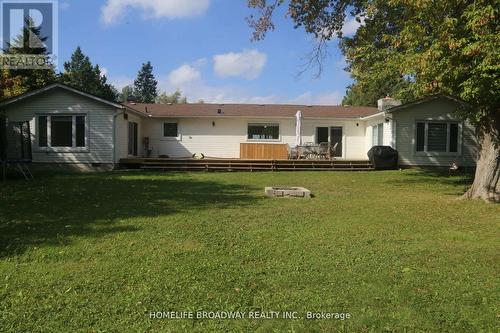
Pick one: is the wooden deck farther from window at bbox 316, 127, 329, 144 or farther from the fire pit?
the fire pit

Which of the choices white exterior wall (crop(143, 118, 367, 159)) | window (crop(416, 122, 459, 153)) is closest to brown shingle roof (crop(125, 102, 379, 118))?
white exterior wall (crop(143, 118, 367, 159))

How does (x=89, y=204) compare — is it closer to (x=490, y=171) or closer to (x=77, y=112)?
(x=490, y=171)

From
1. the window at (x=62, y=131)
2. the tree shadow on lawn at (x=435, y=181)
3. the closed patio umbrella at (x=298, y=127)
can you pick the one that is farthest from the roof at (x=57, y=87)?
the tree shadow on lawn at (x=435, y=181)

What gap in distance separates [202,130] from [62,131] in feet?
24.8

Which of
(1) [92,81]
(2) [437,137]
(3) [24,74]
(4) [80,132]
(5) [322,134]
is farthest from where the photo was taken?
(1) [92,81]

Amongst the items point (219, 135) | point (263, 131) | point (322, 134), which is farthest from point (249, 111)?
point (322, 134)

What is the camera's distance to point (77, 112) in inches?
784

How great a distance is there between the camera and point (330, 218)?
839 centimetres

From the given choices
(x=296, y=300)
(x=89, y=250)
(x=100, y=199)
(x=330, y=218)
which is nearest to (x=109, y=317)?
(x=296, y=300)

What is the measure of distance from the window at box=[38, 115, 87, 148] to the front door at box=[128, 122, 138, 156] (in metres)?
2.65

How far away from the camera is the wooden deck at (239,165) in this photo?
792 inches

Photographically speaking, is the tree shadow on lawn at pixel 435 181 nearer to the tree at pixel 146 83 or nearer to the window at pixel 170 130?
the window at pixel 170 130

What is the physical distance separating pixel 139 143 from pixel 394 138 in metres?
13.1

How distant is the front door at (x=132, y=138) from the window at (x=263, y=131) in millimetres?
6246
